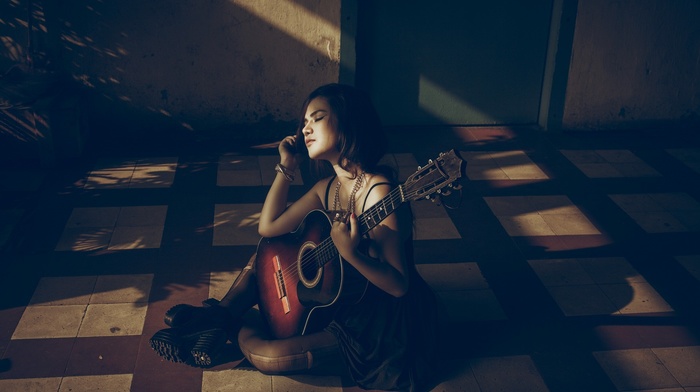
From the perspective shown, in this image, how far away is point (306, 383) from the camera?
4.46 metres

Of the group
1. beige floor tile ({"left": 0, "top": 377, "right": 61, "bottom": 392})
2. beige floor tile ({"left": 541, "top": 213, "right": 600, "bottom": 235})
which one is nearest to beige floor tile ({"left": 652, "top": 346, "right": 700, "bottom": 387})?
beige floor tile ({"left": 541, "top": 213, "right": 600, "bottom": 235})

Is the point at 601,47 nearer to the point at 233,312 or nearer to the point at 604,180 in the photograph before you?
the point at 604,180

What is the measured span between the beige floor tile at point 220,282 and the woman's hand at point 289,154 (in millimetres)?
1196

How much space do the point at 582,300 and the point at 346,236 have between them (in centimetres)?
229

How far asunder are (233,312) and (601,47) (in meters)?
5.36

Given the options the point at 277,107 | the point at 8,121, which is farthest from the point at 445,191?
the point at 8,121

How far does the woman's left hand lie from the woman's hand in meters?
0.82

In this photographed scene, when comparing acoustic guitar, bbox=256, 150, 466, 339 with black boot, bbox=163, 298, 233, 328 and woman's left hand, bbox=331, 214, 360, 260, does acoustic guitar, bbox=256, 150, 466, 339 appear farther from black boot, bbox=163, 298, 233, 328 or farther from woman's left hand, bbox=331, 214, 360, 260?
black boot, bbox=163, 298, 233, 328

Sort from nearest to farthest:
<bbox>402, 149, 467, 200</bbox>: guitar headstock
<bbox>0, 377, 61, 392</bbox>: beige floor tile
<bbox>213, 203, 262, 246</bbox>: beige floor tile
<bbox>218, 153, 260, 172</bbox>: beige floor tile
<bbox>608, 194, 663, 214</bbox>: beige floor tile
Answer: <bbox>402, 149, 467, 200</bbox>: guitar headstock → <bbox>0, 377, 61, 392</bbox>: beige floor tile → <bbox>213, 203, 262, 246</bbox>: beige floor tile → <bbox>608, 194, 663, 214</bbox>: beige floor tile → <bbox>218, 153, 260, 172</bbox>: beige floor tile

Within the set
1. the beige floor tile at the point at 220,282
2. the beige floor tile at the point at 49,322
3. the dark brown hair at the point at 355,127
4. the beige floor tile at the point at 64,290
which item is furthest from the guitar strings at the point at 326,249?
the beige floor tile at the point at 64,290

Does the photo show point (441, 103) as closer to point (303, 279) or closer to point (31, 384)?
point (303, 279)

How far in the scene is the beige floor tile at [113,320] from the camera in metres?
4.85

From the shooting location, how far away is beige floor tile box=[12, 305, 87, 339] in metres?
4.80

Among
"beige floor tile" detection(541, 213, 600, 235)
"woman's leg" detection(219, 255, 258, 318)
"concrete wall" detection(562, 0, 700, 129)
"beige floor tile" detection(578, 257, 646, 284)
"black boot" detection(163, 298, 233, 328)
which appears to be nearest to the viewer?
"black boot" detection(163, 298, 233, 328)
